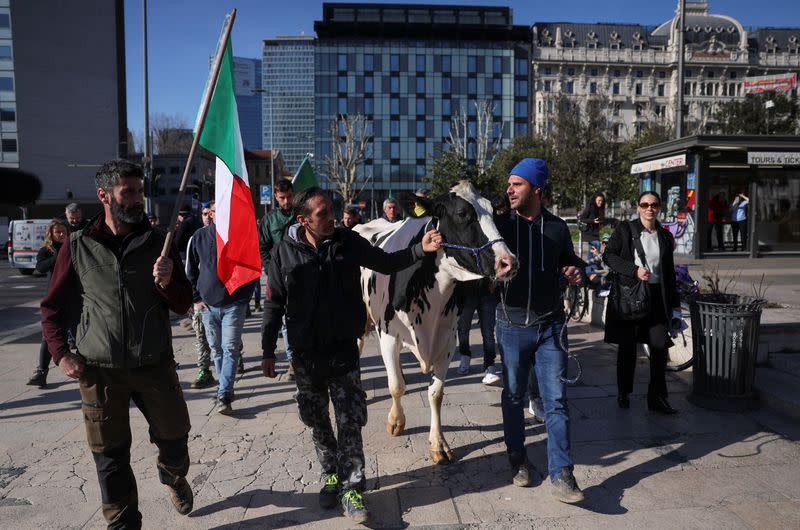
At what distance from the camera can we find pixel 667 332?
5.10m

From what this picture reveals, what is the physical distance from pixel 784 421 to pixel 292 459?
13.7ft

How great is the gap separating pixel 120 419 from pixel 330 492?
1.33 m

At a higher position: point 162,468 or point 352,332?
point 352,332

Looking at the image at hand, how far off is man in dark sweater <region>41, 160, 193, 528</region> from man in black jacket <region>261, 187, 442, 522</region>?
2.08 feet

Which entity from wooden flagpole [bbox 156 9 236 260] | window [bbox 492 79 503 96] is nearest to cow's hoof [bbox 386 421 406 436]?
wooden flagpole [bbox 156 9 236 260]

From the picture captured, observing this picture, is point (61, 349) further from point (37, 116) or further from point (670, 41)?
point (670, 41)

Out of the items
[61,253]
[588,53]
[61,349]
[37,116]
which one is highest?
[588,53]

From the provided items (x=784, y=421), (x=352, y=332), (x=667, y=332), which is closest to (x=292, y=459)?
(x=352, y=332)

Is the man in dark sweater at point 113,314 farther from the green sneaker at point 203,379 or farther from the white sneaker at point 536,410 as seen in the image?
the white sneaker at point 536,410

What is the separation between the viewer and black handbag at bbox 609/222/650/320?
4.96 metres

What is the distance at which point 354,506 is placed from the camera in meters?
3.38

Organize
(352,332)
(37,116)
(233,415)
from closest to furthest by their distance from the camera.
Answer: (352,332) → (233,415) → (37,116)

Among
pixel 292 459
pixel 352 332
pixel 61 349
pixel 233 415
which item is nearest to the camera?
pixel 61 349

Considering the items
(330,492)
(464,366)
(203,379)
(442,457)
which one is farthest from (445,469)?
(203,379)
